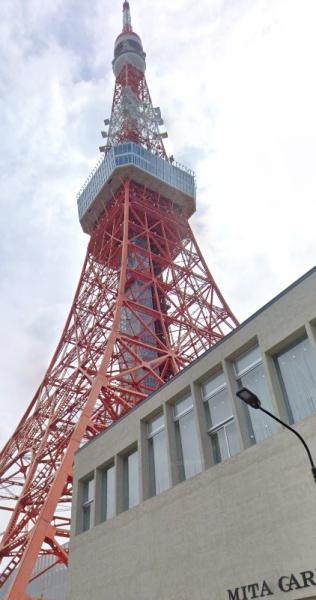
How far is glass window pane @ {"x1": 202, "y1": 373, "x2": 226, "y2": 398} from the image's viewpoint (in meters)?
9.70

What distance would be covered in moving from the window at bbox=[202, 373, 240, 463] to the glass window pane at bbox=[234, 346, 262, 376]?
0.43 metres

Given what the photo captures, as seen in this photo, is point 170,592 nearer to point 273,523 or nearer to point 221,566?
point 221,566

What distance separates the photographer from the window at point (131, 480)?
10664 millimetres

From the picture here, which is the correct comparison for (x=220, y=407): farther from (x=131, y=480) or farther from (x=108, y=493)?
(x=108, y=493)

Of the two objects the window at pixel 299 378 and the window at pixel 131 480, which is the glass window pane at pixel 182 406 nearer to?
the window at pixel 131 480

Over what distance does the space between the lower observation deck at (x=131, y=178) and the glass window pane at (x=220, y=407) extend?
26157 millimetres

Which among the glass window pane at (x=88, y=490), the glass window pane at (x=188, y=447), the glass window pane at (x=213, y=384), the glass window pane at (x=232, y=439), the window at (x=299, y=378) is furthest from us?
the glass window pane at (x=88, y=490)

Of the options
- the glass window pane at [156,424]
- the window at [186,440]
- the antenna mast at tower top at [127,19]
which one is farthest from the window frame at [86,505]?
the antenna mast at tower top at [127,19]

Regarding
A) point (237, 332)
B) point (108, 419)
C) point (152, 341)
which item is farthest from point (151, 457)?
point (152, 341)

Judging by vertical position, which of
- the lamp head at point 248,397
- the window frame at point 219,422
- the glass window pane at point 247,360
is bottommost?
the lamp head at point 248,397

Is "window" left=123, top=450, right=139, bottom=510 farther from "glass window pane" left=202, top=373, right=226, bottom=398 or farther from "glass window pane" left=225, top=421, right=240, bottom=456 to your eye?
"glass window pane" left=225, top=421, right=240, bottom=456

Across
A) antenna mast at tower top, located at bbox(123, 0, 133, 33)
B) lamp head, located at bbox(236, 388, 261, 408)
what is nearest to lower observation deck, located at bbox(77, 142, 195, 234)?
antenna mast at tower top, located at bbox(123, 0, 133, 33)

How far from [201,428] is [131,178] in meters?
26.8

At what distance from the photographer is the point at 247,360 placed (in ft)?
30.5
